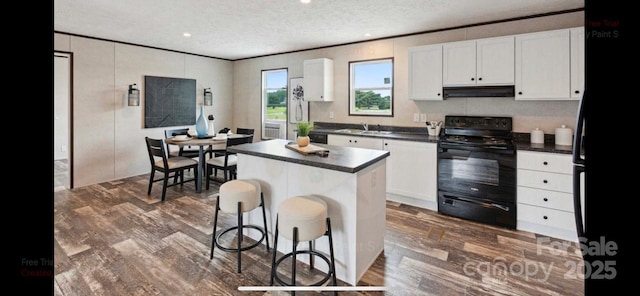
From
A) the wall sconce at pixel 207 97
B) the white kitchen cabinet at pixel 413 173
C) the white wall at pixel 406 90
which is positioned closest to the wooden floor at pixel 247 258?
the white kitchen cabinet at pixel 413 173

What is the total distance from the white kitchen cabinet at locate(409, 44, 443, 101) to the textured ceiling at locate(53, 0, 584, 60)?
331 millimetres

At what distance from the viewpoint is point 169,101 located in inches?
229

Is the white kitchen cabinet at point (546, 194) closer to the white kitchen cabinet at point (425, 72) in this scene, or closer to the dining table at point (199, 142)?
the white kitchen cabinet at point (425, 72)

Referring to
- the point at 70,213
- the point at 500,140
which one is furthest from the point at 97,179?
the point at 500,140

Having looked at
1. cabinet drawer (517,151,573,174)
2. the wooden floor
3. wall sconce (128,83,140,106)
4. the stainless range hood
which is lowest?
the wooden floor

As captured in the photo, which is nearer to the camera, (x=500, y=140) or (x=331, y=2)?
(x=331, y=2)

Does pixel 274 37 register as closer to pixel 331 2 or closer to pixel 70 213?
pixel 331 2

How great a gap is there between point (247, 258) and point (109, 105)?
4080 mm

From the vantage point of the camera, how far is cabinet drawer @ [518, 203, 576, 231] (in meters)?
2.95

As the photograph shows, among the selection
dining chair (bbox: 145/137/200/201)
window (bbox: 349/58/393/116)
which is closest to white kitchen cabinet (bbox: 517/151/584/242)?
window (bbox: 349/58/393/116)

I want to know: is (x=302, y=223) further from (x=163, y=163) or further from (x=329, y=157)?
(x=163, y=163)

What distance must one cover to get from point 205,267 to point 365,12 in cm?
305

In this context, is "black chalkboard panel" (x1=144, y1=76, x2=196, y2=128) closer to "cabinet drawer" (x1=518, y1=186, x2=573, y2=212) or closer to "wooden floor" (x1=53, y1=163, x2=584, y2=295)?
"wooden floor" (x1=53, y1=163, x2=584, y2=295)
